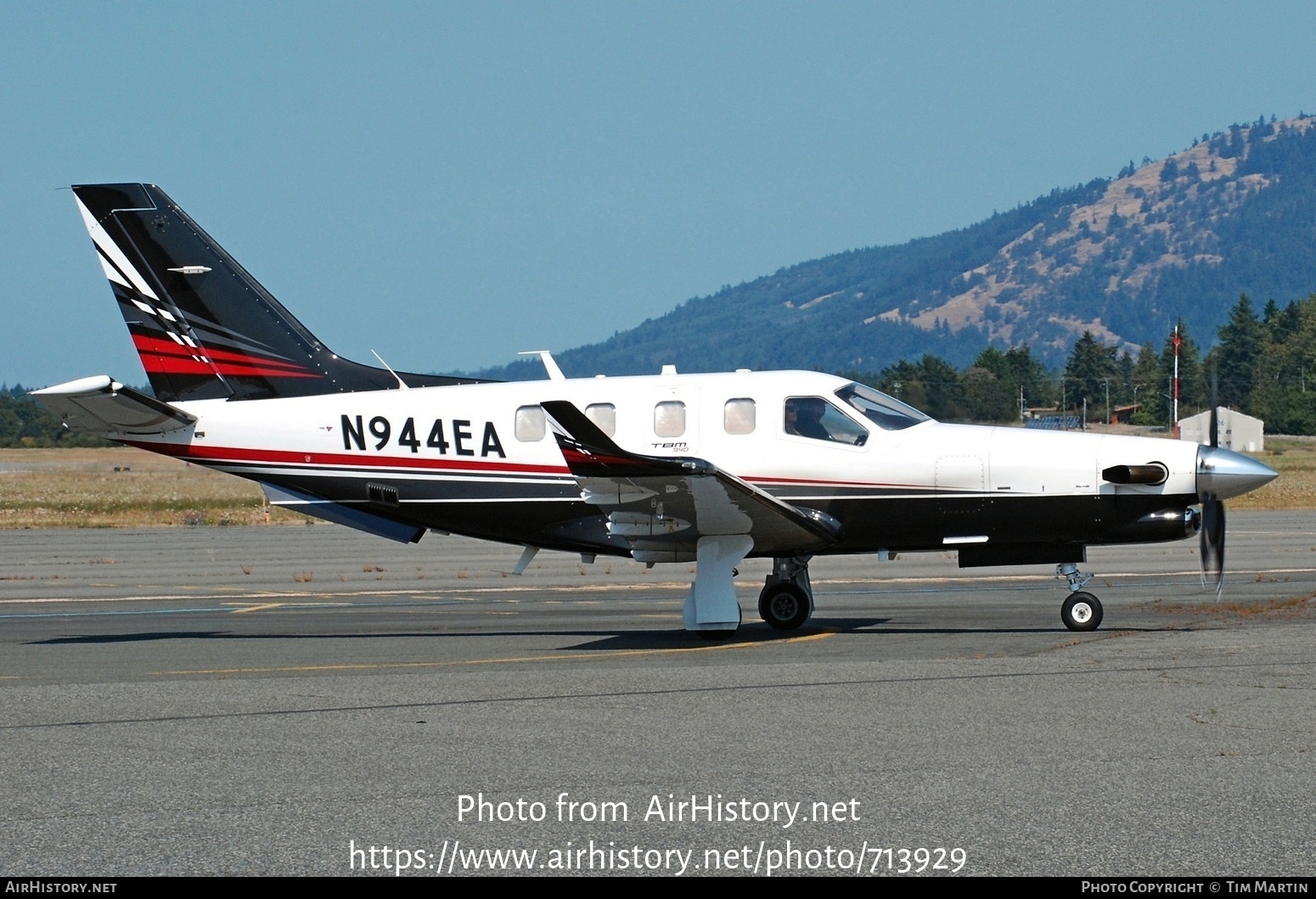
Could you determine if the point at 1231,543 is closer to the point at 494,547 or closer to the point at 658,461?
the point at 494,547

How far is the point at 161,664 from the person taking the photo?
1270 cm

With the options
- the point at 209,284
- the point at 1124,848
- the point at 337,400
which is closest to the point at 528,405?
the point at 337,400

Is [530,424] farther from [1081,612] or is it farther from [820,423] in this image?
[1081,612]

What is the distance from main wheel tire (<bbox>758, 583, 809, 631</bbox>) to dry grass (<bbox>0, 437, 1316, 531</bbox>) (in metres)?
13.8

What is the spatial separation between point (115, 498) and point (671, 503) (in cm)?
4726

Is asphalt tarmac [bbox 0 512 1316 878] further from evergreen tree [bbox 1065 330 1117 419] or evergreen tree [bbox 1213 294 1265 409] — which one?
evergreen tree [bbox 1213 294 1265 409]

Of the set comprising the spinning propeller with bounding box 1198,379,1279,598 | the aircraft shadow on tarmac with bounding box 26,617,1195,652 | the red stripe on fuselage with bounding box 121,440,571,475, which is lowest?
the aircraft shadow on tarmac with bounding box 26,617,1195,652

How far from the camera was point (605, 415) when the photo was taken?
15.1m

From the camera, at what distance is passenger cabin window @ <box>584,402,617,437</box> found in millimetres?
15008

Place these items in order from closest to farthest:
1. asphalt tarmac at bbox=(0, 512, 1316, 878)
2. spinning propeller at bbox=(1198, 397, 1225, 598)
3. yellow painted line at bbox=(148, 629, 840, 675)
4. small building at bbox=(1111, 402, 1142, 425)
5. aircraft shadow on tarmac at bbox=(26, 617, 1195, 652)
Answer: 1. asphalt tarmac at bbox=(0, 512, 1316, 878)
2. yellow painted line at bbox=(148, 629, 840, 675)
3. aircraft shadow on tarmac at bbox=(26, 617, 1195, 652)
4. spinning propeller at bbox=(1198, 397, 1225, 598)
5. small building at bbox=(1111, 402, 1142, 425)

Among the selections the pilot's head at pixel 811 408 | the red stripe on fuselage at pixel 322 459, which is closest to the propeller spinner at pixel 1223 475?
the pilot's head at pixel 811 408

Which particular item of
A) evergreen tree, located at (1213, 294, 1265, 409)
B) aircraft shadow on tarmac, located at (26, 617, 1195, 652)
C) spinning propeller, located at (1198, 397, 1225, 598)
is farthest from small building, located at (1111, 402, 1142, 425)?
aircraft shadow on tarmac, located at (26, 617, 1195, 652)

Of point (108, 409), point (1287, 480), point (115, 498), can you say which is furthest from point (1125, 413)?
point (108, 409)

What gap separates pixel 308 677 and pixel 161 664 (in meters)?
1.90
